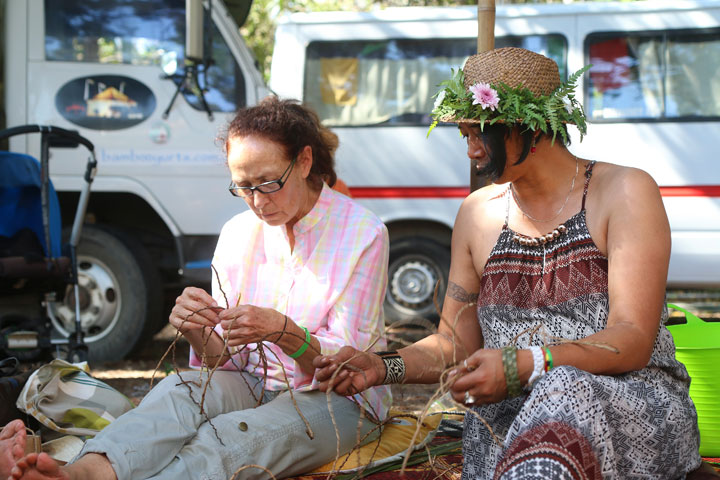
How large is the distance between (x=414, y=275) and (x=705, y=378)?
3.59m

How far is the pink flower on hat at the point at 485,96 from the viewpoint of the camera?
2.17 metres

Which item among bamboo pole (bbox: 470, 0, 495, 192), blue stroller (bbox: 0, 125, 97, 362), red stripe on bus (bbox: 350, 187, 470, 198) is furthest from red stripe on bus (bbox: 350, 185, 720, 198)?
bamboo pole (bbox: 470, 0, 495, 192)

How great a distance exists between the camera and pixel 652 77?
585 centimetres

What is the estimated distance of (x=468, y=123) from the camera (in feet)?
7.45

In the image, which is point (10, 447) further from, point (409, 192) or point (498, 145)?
point (409, 192)

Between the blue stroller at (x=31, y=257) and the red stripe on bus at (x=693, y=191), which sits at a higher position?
the red stripe on bus at (x=693, y=191)

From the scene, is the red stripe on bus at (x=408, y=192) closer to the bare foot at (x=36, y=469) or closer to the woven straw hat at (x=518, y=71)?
the woven straw hat at (x=518, y=71)

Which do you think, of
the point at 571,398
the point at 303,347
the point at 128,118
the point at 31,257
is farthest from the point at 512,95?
the point at 128,118

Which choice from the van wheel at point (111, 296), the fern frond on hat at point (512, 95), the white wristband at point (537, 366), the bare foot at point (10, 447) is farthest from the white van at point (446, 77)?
the white wristband at point (537, 366)

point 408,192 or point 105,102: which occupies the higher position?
point 105,102

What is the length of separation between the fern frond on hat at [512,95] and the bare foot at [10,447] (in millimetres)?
1497

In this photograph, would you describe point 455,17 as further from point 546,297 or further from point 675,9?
point 546,297

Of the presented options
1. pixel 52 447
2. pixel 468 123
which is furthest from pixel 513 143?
pixel 52 447

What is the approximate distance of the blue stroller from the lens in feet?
13.1
